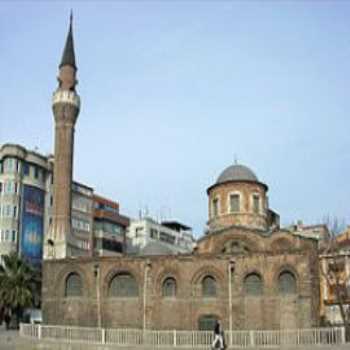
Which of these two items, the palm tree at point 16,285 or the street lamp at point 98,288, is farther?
the palm tree at point 16,285

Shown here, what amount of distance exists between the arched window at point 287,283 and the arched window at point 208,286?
3.63m

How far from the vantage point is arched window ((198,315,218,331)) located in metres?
30.0

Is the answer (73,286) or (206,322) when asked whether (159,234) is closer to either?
(73,286)

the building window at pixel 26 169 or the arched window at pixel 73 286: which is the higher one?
the building window at pixel 26 169

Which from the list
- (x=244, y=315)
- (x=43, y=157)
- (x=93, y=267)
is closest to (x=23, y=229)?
(x=43, y=157)

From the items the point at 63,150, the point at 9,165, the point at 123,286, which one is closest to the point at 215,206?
the point at 123,286

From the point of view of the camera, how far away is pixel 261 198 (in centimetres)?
3791

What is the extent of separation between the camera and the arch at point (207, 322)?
98.3 ft

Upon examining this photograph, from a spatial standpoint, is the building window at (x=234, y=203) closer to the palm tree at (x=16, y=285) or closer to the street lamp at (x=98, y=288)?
the street lamp at (x=98, y=288)

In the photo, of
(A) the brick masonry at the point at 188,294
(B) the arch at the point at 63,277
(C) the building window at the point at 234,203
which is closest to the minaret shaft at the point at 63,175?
(B) the arch at the point at 63,277

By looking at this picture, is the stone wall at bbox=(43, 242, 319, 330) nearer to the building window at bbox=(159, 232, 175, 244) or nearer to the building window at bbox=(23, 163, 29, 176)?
the building window at bbox=(23, 163, 29, 176)

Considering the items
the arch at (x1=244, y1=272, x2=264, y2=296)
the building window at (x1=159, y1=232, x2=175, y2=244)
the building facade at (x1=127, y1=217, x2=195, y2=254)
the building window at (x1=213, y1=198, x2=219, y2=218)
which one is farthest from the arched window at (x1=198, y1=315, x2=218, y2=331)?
the building window at (x1=159, y1=232, x2=175, y2=244)

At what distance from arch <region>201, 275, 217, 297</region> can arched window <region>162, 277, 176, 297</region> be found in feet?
5.51

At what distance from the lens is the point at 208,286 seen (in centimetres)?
3088
